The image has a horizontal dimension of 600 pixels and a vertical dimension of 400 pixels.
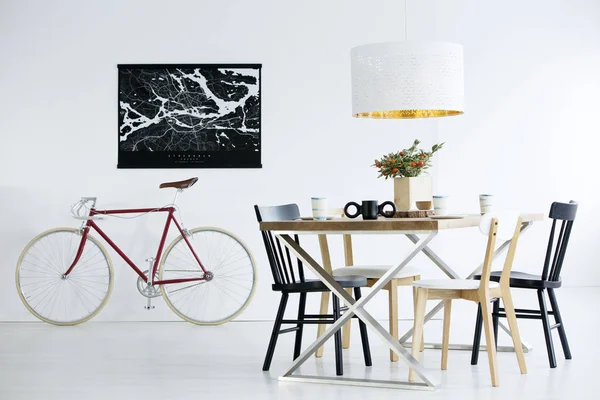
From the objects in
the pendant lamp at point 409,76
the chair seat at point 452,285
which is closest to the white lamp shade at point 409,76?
the pendant lamp at point 409,76

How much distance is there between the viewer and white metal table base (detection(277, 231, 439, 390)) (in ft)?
11.2

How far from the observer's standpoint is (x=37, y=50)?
19.1 ft

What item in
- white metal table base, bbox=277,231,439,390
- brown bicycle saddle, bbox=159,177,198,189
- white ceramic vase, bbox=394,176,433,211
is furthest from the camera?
brown bicycle saddle, bbox=159,177,198,189

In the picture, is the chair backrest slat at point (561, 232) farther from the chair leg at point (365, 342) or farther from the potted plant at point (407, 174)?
the chair leg at point (365, 342)

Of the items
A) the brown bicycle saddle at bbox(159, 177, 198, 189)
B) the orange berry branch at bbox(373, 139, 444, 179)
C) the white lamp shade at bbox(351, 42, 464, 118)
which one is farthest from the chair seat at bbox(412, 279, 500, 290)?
the brown bicycle saddle at bbox(159, 177, 198, 189)

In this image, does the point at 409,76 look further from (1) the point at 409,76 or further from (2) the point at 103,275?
(2) the point at 103,275

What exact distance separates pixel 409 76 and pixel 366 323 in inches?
47.1

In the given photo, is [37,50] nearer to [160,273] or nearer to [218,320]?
[160,273]

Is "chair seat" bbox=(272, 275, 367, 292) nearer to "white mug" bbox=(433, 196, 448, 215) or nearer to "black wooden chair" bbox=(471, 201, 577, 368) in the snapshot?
"white mug" bbox=(433, 196, 448, 215)

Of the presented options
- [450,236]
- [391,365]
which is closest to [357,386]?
[391,365]

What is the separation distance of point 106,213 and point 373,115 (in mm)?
2345

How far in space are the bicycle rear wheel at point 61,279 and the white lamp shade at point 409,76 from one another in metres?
2.83

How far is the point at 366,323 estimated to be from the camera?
11.6ft

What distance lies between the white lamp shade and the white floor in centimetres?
132
